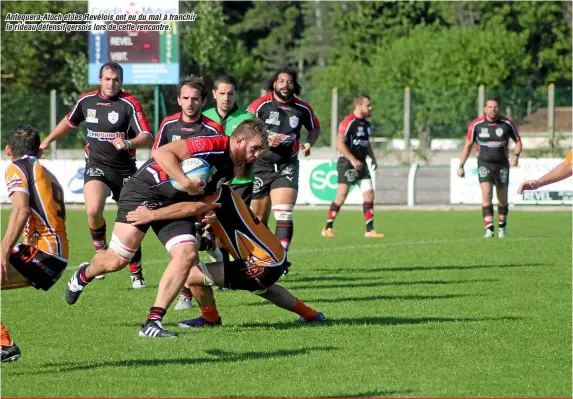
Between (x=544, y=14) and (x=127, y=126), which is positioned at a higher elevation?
(x=544, y=14)

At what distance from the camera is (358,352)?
741cm

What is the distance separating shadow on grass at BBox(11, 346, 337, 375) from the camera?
6.87 meters

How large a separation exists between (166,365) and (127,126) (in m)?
4.83

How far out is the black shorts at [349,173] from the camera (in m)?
18.7

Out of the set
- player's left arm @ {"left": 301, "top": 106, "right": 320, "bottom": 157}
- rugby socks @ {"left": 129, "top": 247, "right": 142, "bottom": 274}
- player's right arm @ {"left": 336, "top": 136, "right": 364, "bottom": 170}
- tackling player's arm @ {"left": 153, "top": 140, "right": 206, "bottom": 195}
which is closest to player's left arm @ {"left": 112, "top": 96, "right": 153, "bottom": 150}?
rugby socks @ {"left": 129, "top": 247, "right": 142, "bottom": 274}

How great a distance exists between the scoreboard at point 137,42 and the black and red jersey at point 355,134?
1028 cm

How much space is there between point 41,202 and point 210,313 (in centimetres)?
181

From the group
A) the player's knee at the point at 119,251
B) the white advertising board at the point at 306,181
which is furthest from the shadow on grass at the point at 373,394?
the white advertising board at the point at 306,181

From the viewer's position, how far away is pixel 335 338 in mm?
7969

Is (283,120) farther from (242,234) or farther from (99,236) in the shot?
(242,234)

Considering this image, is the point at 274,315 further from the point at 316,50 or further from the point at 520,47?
the point at 316,50

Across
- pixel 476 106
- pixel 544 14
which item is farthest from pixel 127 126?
pixel 544 14

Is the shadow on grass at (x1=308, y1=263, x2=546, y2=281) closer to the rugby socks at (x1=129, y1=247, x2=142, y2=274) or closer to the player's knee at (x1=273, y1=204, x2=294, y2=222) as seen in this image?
the player's knee at (x1=273, y1=204, x2=294, y2=222)

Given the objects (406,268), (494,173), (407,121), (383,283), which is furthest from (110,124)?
(407,121)
